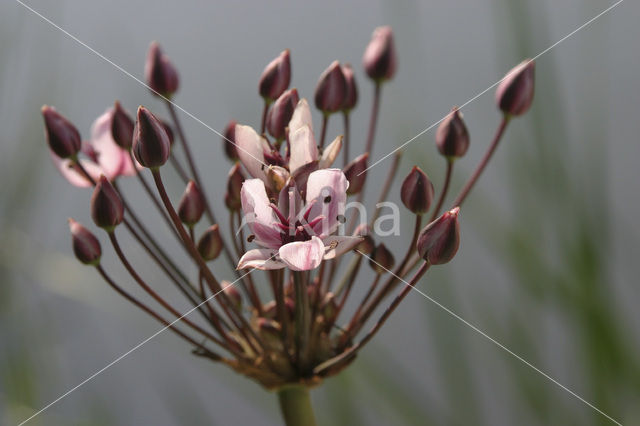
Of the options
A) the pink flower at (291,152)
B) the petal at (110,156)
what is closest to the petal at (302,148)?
the pink flower at (291,152)

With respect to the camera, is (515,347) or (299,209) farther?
(515,347)

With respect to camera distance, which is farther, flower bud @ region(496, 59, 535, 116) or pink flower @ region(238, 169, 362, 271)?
flower bud @ region(496, 59, 535, 116)

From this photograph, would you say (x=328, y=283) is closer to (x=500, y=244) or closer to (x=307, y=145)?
(x=307, y=145)

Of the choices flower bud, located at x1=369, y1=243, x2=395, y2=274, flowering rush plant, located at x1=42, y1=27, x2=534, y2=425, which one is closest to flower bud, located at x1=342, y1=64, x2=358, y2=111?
flowering rush plant, located at x1=42, y1=27, x2=534, y2=425

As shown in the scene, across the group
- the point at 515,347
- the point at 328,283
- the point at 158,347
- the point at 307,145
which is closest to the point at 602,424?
the point at 515,347

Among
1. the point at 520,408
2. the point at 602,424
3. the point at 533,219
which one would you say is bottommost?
the point at 520,408

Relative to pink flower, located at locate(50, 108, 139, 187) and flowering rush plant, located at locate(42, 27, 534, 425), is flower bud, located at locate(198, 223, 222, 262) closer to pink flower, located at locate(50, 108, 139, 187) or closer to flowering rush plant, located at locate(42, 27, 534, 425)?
flowering rush plant, located at locate(42, 27, 534, 425)
